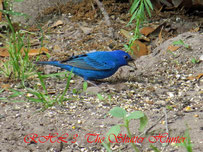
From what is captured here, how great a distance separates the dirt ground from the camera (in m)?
3.08

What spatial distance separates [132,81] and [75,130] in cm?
148

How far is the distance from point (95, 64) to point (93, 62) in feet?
0.12

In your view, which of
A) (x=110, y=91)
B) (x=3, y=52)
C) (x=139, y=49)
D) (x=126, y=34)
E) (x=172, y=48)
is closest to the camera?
(x=110, y=91)

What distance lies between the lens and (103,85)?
4508 millimetres

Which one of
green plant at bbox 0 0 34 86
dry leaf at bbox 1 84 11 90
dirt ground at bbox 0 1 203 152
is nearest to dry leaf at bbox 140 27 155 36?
dirt ground at bbox 0 1 203 152

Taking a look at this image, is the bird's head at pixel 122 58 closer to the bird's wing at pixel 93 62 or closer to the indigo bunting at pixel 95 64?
the indigo bunting at pixel 95 64

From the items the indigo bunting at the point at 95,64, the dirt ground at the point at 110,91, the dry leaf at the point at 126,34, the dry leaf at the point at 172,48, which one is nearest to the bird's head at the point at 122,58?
the indigo bunting at the point at 95,64

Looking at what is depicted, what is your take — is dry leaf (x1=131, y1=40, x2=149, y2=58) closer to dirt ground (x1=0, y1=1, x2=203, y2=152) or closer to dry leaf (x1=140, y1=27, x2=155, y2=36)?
dirt ground (x1=0, y1=1, x2=203, y2=152)

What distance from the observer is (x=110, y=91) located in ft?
13.8

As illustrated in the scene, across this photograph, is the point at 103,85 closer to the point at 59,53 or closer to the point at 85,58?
Result: the point at 85,58

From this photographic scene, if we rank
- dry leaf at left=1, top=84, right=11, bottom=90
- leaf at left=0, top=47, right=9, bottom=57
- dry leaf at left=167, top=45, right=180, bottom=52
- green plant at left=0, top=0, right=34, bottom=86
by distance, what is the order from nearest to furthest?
1. dry leaf at left=1, top=84, right=11, bottom=90
2. green plant at left=0, top=0, right=34, bottom=86
3. dry leaf at left=167, top=45, right=180, bottom=52
4. leaf at left=0, top=47, right=9, bottom=57

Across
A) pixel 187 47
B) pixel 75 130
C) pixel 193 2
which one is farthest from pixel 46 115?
pixel 193 2

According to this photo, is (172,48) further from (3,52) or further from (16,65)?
(3,52)

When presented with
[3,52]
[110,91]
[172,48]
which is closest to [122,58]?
[110,91]
